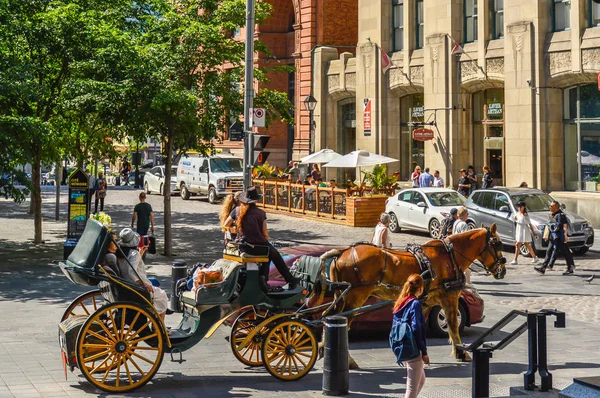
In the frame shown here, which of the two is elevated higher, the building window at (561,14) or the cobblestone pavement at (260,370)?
the building window at (561,14)

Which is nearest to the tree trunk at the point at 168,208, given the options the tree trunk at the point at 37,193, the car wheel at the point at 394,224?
the tree trunk at the point at 37,193

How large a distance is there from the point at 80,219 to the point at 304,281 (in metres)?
11.6

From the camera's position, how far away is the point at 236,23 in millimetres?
25359

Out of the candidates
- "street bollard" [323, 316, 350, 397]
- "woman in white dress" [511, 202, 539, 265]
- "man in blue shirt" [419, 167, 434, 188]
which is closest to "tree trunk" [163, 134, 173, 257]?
"woman in white dress" [511, 202, 539, 265]

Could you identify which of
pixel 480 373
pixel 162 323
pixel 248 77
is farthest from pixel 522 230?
pixel 162 323

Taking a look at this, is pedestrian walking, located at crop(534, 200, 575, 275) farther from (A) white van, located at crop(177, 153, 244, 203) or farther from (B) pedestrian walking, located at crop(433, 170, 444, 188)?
(A) white van, located at crop(177, 153, 244, 203)

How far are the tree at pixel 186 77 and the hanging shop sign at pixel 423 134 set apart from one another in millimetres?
12327

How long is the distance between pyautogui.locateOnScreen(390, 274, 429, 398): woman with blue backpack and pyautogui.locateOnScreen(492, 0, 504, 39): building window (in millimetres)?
28129

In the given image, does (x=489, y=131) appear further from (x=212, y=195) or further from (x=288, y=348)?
(x=288, y=348)

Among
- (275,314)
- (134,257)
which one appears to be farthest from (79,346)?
(275,314)

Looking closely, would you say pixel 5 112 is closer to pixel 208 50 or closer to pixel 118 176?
pixel 208 50

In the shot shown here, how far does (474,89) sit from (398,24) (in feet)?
20.4

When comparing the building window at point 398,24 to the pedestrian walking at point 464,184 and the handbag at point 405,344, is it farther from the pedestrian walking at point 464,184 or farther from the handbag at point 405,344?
the handbag at point 405,344

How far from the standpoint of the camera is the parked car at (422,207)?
27547 mm
